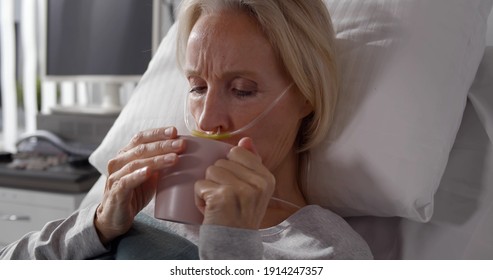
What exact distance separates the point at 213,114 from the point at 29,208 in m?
0.95

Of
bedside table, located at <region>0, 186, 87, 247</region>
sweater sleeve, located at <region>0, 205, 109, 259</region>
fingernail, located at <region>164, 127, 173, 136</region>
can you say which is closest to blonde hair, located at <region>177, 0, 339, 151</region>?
fingernail, located at <region>164, 127, 173, 136</region>

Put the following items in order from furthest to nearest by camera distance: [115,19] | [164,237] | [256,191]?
[115,19], [164,237], [256,191]

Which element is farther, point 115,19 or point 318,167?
point 115,19

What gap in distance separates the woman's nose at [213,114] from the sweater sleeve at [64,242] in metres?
0.23

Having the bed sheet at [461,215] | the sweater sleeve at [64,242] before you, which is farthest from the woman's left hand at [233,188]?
the bed sheet at [461,215]

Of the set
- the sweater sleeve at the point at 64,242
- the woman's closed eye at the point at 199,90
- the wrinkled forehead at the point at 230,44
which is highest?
the wrinkled forehead at the point at 230,44

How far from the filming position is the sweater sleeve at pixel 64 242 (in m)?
0.78

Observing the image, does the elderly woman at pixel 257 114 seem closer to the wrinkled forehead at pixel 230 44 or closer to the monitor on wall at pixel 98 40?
the wrinkled forehead at pixel 230 44

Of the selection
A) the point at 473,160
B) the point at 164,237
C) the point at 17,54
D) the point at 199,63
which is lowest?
the point at 17,54

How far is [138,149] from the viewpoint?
0.70 meters

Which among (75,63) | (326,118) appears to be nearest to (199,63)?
(326,118)

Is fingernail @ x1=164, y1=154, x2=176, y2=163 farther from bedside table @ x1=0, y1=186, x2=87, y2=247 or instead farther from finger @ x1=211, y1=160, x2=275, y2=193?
bedside table @ x1=0, y1=186, x2=87, y2=247
